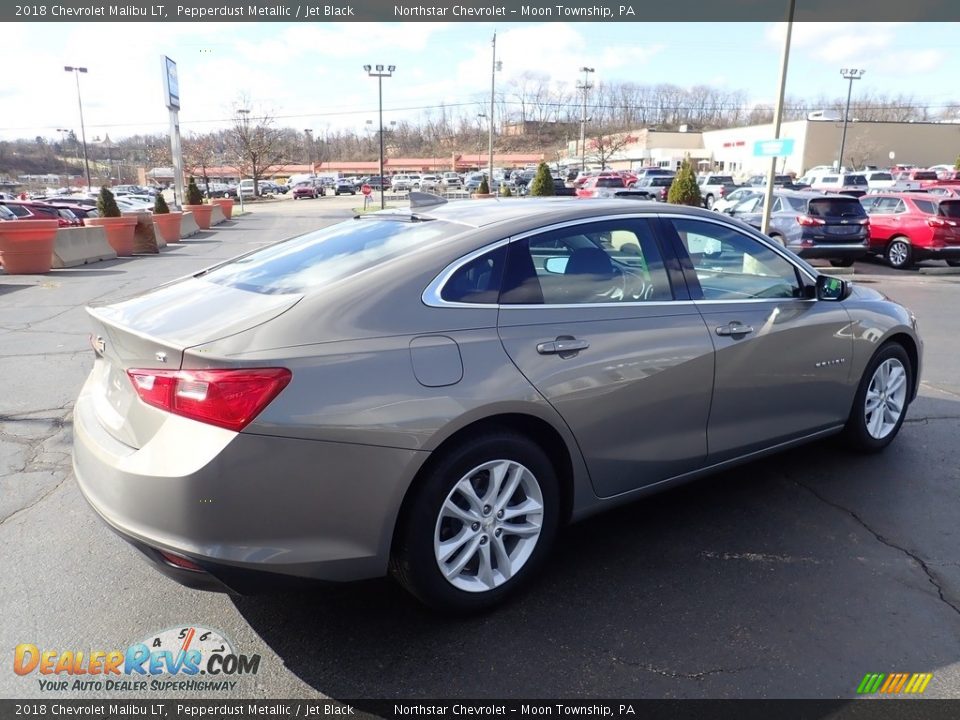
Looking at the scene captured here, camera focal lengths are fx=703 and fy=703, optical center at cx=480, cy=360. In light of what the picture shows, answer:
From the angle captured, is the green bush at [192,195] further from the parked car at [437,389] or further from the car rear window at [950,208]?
the parked car at [437,389]

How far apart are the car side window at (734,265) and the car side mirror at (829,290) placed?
127 mm

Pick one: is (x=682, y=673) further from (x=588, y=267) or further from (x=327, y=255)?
(x=327, y=255)

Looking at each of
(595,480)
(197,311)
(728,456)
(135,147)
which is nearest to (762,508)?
(728,456)

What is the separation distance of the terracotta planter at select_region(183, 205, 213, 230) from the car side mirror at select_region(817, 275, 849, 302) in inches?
1110

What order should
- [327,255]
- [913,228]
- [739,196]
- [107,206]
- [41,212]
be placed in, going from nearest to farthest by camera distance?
[327,255], [913,228], [739,196], [107,206], [41,212]

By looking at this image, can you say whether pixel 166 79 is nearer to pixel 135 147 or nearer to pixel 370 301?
pixel 370 301

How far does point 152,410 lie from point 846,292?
3.87m

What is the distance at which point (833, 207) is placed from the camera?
15.5 m

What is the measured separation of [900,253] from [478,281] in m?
16.8

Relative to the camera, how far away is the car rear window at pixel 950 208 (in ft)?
51.3

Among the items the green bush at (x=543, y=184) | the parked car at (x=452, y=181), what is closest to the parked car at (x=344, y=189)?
the parked car at (x=452, y=181)

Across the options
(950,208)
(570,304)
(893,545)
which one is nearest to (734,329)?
(570,304)

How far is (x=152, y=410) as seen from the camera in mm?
2525

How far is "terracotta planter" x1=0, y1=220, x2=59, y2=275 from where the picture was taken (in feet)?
47.0
